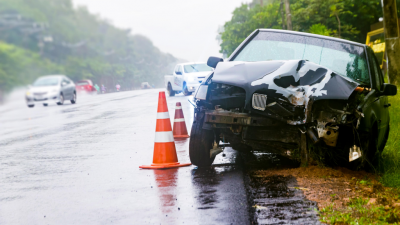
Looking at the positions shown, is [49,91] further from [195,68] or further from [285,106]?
[285,106]

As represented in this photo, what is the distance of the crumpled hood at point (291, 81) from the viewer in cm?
533

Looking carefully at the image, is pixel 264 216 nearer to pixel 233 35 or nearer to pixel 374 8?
pixel 374 8

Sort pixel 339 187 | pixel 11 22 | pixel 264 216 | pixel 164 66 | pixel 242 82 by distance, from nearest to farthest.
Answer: pixel 264 216 → pixel 339 187 → pixel 242 82 → pixel 11 22 → pixel 164 66

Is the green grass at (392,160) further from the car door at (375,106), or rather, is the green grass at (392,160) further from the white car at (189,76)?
the white car at (189,76)

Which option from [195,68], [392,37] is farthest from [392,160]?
[195,68]

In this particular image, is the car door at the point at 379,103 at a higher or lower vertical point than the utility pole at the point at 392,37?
lower

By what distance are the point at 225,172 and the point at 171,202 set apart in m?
1.47

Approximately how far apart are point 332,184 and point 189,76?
800 inches

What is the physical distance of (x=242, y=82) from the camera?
5.60 meters

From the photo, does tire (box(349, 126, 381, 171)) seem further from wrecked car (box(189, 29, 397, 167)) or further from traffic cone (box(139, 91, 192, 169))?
traffic cone (box(139, 91, 192, 169))

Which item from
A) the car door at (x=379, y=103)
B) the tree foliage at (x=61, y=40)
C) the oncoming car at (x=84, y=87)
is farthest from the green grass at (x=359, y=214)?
the oncoming car at (x=84, y=87)

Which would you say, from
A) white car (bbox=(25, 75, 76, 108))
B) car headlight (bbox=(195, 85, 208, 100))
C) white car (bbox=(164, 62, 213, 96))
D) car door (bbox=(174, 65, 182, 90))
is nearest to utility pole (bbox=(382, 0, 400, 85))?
car headlight (bbox=(195, 85, 208, 100))

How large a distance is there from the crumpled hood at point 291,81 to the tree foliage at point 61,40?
98.7 ft

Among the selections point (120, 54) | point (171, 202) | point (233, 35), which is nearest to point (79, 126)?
point (171, 202)
